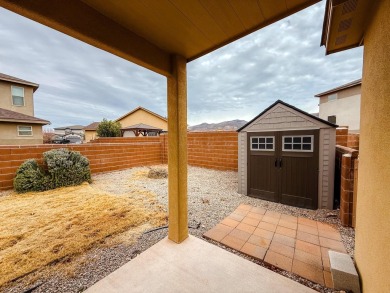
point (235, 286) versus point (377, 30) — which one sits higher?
point (377, 30)

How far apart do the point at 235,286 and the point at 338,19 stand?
105 inches

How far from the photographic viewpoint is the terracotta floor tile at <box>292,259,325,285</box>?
1.70m

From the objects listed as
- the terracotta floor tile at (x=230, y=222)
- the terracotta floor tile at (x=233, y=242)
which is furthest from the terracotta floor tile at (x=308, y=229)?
the terracotta floor tile at (x=233, y=242)

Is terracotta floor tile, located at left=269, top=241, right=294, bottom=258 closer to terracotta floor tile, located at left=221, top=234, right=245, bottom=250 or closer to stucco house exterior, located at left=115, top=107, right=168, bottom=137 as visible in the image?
terracotta floor tile, located at left=221, top=234, right=245, bottom=250

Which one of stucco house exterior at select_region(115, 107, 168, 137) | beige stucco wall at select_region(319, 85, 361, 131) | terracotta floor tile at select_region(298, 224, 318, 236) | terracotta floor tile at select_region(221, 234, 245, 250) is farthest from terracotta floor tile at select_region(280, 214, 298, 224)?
stucco house exterior at select_region(115, 107, 168, 137)

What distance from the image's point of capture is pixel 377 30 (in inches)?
46.4

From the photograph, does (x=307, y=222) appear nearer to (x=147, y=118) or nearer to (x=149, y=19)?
(x=149, y=19)

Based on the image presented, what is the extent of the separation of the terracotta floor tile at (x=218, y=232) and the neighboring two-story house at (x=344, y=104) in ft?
64.1

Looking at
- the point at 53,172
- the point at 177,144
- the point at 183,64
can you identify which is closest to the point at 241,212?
the point at 177,144

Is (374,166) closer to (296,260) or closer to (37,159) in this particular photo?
(296,260)

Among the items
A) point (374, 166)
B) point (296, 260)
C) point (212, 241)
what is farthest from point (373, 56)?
point (212, 241)

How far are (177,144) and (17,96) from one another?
55.3 feet

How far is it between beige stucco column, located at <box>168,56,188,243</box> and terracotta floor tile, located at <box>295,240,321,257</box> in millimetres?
1701

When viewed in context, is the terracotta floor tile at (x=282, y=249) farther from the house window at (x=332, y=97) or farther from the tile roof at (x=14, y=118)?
the house window at (x=332, y=97)
